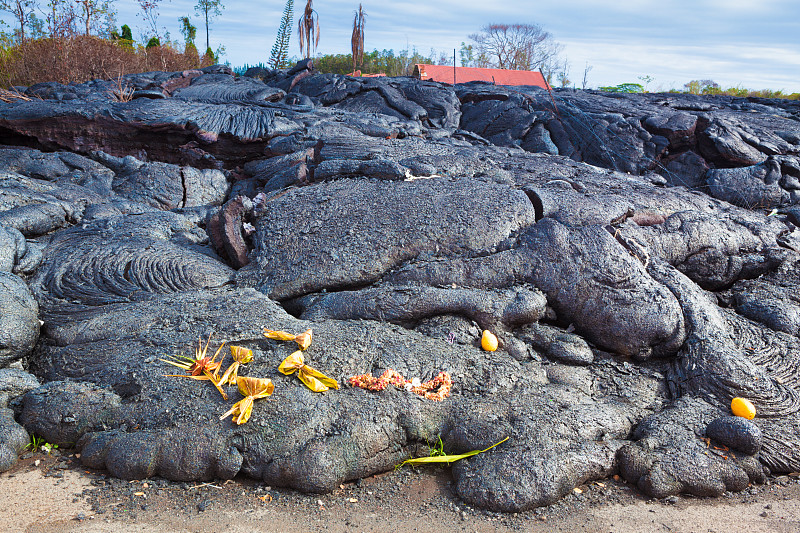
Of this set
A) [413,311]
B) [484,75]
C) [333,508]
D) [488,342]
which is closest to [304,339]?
[413,311]

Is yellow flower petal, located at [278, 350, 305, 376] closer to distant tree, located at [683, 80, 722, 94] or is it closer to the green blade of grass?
the green blade of grass

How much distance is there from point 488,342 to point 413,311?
1.73ft

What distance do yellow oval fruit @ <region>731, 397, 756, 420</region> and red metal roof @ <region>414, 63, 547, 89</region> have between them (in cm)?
1350

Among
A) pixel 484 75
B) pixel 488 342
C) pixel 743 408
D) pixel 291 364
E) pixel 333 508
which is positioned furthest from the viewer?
pixel 484 75

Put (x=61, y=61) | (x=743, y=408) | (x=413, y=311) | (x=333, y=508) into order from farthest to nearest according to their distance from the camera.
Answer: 1. (x=61, y=61)
2. (x=413, y=311)
3. (x=743, y=408)
4. (x=333, y=508)

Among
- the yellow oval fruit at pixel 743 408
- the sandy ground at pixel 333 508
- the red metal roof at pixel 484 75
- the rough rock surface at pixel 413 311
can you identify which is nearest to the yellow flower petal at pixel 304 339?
the rough rock surface at pixel 413 311

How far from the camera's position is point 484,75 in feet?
55.6

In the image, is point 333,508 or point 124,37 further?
point 124,37

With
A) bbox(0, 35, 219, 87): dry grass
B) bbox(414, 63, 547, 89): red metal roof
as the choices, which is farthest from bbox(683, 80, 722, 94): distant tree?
bbox(0, 35, 219, 87): dry grass

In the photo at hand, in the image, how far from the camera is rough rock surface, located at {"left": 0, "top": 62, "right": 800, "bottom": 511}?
2.87 meters

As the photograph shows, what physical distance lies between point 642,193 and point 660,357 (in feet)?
6.59

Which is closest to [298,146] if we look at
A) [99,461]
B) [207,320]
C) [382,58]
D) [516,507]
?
[207,320]

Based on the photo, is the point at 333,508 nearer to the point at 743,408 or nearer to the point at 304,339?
the point at 304,339

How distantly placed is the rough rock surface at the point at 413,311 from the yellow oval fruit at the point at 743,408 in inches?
3.2
